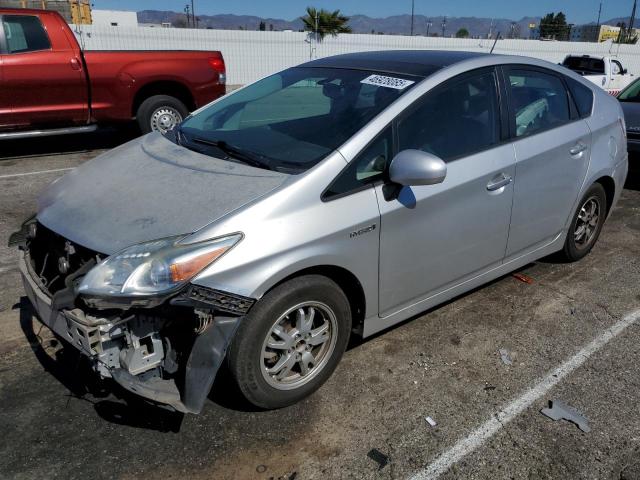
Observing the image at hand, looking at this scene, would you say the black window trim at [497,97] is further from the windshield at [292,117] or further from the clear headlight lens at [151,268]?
the clear headlight lens at [151,268]

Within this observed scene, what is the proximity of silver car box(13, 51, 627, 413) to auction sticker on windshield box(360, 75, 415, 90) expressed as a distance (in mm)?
16

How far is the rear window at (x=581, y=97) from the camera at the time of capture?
4.23m

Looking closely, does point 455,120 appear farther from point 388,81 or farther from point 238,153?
point 238,153

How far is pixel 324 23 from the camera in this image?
26766 mm

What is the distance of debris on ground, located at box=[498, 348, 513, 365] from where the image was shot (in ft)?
10.9

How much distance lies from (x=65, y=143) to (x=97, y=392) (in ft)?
24.4

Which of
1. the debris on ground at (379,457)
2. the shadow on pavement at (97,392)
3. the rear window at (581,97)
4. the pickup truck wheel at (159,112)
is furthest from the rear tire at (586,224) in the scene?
the pickup truck wheel at (159,112)

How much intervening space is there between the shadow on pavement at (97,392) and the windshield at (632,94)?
7.80 meters

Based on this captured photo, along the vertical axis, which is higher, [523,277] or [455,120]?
[455,120]

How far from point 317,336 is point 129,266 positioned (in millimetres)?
1003

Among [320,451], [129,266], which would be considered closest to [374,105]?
[129,266]

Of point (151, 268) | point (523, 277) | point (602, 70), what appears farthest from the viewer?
point (602, 70)

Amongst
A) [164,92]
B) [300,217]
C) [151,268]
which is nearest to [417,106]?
[300,217]

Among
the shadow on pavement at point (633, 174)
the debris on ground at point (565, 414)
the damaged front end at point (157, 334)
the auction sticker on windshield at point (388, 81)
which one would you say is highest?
the auction sticker on windshield at point (388, 81)
